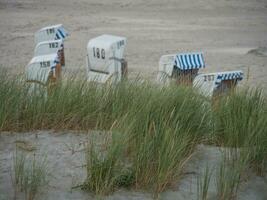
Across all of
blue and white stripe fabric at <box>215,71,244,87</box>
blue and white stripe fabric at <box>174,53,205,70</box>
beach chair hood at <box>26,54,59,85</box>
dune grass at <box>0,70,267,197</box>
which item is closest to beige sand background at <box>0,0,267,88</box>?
blue and white stripe fabric at <box>174,53,205,70</box>

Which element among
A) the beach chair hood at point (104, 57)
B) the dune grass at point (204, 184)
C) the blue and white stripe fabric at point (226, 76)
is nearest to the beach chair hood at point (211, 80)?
the blue and white stripe fabric at point (226, 76)

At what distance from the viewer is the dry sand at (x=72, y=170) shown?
13.6 ft

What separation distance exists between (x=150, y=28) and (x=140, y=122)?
13.7 m

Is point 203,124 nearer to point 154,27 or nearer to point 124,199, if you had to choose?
point 124,199

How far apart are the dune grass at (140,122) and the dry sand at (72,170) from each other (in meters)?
0.09

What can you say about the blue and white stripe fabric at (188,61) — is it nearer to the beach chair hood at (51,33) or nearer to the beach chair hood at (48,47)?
the beach chair hood at (48,47)

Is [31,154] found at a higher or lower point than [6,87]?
lower

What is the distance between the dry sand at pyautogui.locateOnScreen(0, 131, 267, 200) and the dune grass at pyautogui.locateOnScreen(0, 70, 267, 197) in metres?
0.09

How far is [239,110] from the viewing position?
17.2 ft

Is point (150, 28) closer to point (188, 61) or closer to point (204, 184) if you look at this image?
point (188, 61)

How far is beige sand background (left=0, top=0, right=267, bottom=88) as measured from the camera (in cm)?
1347

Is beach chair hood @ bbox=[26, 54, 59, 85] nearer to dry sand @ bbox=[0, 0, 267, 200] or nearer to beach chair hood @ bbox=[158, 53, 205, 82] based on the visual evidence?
dry sand @ bbox=[0, 0, 267, 200]

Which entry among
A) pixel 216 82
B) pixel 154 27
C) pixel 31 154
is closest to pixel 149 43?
pixel 154 27

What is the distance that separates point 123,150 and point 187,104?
1.01 meters
